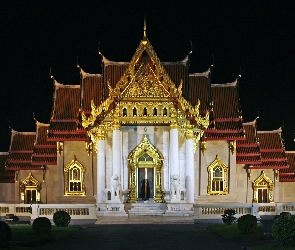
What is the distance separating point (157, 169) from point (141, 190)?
156 centimetres

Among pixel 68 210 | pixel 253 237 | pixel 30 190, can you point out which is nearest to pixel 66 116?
pixel 30 190

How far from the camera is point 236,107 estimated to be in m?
43.1

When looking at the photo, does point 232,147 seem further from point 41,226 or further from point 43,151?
point 41,226

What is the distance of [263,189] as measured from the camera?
141ft

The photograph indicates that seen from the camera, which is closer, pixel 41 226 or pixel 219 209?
pixel 41 226

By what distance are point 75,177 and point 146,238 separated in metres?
16.2

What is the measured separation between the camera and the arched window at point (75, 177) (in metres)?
41.1

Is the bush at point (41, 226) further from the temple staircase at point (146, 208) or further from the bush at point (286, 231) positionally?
the temple staircase at point (146, 208)

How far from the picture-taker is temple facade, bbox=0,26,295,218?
3769 cm

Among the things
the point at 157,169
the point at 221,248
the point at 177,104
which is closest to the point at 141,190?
the point at 157,169

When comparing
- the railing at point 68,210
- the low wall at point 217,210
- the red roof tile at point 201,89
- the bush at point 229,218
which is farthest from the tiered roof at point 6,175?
the bush at point 229,218

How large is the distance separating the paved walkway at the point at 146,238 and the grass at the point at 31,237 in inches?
17.9

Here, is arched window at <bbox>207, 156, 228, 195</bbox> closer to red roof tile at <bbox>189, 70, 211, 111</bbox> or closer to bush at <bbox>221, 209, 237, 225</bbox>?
red roof tile at <bbox>189, 70, 211, 111</bbox>

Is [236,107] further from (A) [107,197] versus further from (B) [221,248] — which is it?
(B) [221,248]
